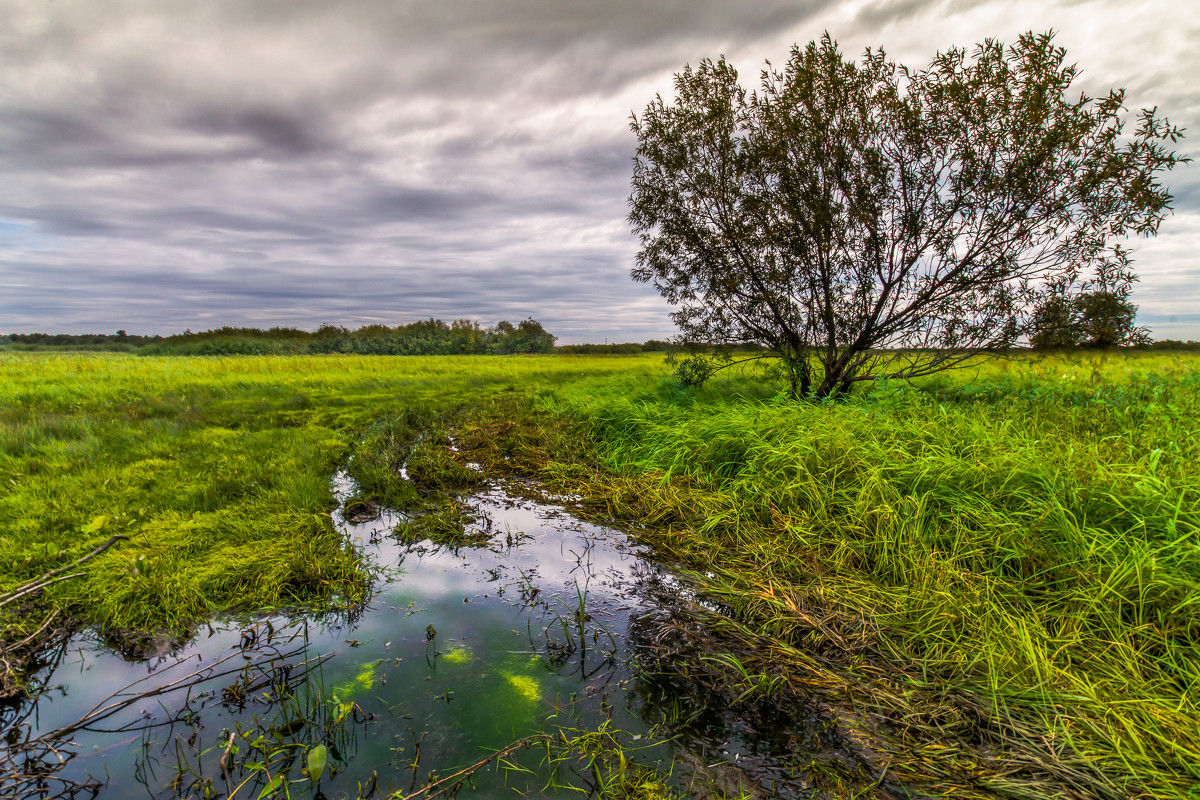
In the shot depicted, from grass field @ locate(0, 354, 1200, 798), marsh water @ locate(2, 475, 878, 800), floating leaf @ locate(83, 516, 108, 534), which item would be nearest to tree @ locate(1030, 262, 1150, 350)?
grass field @ locate(0, 354, 1200, 798)

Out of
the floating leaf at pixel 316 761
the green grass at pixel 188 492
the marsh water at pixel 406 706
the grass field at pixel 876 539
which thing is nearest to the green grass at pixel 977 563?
the grass field at pixel 876 539

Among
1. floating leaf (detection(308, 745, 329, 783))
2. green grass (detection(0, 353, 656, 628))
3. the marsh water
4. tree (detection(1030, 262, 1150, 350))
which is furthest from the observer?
tree (detection(1030, 262, 1150, 350))

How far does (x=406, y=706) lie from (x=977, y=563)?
4090 mm

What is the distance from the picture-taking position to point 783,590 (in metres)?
3.67

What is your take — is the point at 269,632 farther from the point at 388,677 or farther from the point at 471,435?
the point at 471,435

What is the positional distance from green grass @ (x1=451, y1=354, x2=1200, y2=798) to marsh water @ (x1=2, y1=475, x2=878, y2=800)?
66cm

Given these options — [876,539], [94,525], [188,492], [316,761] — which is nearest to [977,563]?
[876,539]

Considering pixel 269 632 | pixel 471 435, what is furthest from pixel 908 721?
pixel 471 435

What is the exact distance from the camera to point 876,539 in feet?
13.4

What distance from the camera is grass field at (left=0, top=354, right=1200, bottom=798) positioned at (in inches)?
96.4

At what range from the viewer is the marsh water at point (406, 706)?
2.18 metres

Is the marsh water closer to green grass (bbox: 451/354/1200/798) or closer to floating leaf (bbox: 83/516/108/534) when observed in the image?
green grass (bbox: 451/354/1200/798)

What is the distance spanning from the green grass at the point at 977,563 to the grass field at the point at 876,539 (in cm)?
2

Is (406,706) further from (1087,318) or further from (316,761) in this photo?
(1087,318)
